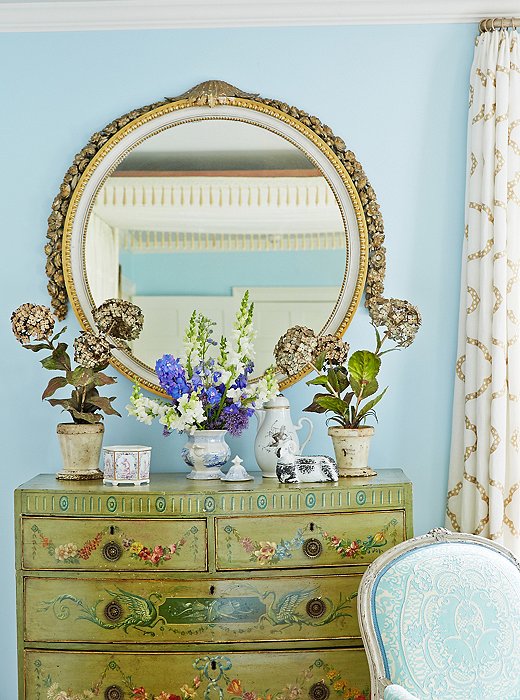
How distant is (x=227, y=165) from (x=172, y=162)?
20 cm

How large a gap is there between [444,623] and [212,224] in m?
1.57

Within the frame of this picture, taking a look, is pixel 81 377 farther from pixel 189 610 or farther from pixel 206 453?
pixel 189 610

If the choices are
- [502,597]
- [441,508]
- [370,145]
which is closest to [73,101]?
[370,145]

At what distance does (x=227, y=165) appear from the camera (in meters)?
3.08

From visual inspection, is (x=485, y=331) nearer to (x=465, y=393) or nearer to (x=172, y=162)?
(x=465, y=393)

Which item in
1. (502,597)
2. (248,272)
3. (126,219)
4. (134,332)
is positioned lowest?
(502,597)

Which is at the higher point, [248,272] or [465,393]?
[248,272]

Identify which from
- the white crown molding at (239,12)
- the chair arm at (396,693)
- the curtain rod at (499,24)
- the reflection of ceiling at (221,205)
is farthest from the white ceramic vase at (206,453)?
the curtain rod at (499,24)

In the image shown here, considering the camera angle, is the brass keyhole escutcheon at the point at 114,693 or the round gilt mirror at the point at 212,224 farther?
the round gilt mirror at the point at 212,224

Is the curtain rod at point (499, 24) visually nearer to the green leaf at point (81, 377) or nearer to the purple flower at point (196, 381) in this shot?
the purple flower at point (196, 381)

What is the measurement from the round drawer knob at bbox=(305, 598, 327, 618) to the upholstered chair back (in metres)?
0.28

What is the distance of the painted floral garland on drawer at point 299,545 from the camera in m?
2.60

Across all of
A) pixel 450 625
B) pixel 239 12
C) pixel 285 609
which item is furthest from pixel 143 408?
pixel 239 12

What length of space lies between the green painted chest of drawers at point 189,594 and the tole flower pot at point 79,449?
207 millimetres
